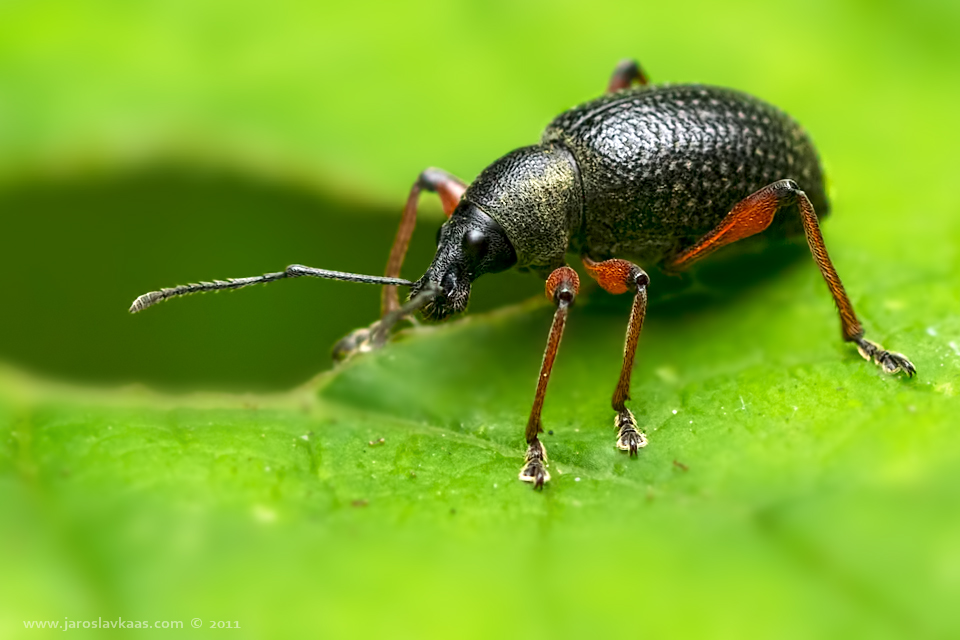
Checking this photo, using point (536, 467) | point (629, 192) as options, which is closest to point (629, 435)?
point (536, 467)

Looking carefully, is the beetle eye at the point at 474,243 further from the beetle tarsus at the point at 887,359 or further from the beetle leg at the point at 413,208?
the beetle tarsus at the point at 887,359

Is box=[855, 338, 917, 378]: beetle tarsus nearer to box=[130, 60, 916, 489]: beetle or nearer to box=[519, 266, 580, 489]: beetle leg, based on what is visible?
box=[130, 60, 916, 489]: beetle

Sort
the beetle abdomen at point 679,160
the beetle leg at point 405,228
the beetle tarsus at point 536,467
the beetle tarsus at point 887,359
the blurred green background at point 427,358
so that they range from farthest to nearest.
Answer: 1. the beetle abdomen at point 679,160
2. the beetle leg at point 405,228
3. the beetle tarsus at point 887,359
4. the beetle tarsus at point 536,467
5. the blurred green background at point 427,358

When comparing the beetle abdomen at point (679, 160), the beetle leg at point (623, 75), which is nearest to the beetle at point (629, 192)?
the beetle abdomen at point (679, 160)

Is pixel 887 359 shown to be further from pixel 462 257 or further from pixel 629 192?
pixel 462 257

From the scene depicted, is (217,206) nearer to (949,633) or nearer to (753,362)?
(753,362)

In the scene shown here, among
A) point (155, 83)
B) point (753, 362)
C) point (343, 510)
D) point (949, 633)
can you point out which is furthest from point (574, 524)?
point (155, 83)
